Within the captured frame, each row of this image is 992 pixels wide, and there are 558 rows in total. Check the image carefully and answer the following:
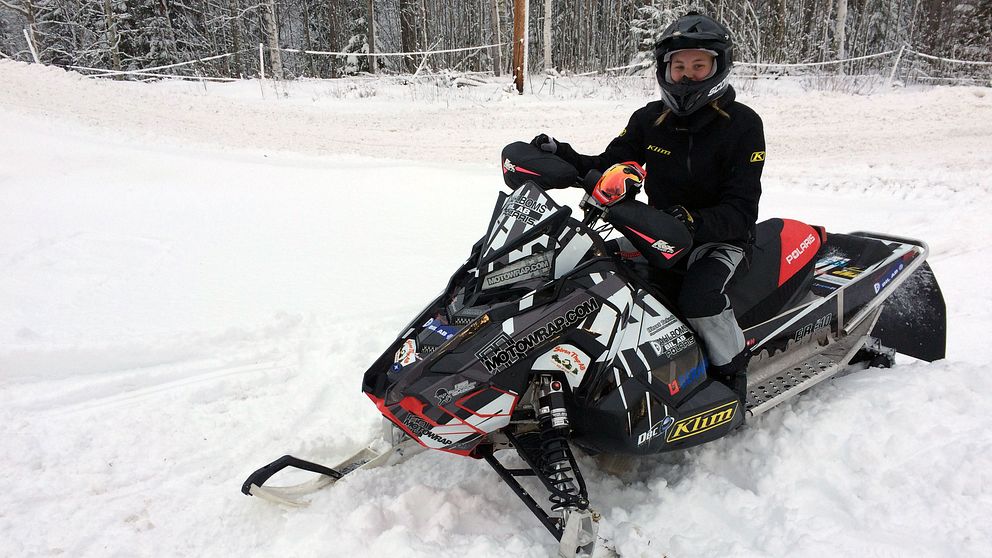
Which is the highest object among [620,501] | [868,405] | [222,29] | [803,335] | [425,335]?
[222,29]

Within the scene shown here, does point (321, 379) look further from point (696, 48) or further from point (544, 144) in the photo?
point (696, 48)

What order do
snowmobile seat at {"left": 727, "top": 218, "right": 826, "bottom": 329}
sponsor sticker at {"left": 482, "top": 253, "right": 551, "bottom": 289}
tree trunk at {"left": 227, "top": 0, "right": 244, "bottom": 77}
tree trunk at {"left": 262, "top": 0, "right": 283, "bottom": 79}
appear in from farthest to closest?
tree trunk at {"left": 227, "top": 0, "right": 244, "bottom": 77}, tree trunk at {"left": 262, "top": 0, "right": 283, "bottom": 79}, snowmobile seat at {"left": 727, "top": 218, "right": 826, "bottom": 329}, sponsor sticker at {"left": 482, "top": 253, "right": 551, "bottom": 289}

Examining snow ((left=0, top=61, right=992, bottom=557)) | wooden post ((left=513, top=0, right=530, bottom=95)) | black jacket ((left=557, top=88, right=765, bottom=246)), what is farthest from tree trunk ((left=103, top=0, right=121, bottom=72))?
black jacket ((left=557, top=88, right=765, bottom=246))

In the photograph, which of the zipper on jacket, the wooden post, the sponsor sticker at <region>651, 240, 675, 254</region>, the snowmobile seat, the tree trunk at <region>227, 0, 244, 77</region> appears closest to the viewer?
the sponsor sticker at <region>651, 240, 675, 254</region>

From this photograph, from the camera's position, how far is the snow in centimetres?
240

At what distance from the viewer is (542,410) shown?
2311 mm

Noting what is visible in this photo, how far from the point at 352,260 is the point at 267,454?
2.53m

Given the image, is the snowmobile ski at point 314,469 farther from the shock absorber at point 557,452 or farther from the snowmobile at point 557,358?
the shock absorber at point 557,452

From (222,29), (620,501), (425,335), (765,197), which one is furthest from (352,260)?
(222,29)

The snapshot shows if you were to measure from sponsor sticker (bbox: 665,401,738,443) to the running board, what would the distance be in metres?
0.20

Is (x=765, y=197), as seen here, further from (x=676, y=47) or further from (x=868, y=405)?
(x=676, y=47)

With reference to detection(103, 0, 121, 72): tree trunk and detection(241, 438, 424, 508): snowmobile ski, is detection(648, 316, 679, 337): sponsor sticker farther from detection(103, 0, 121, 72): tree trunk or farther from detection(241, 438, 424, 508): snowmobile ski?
detection(103, 0, 121, 72): tree trunk

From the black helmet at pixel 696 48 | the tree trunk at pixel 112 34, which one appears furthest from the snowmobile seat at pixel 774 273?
the tree trunk at pixel 112 34

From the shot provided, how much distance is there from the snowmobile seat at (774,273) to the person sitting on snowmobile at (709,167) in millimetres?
201
